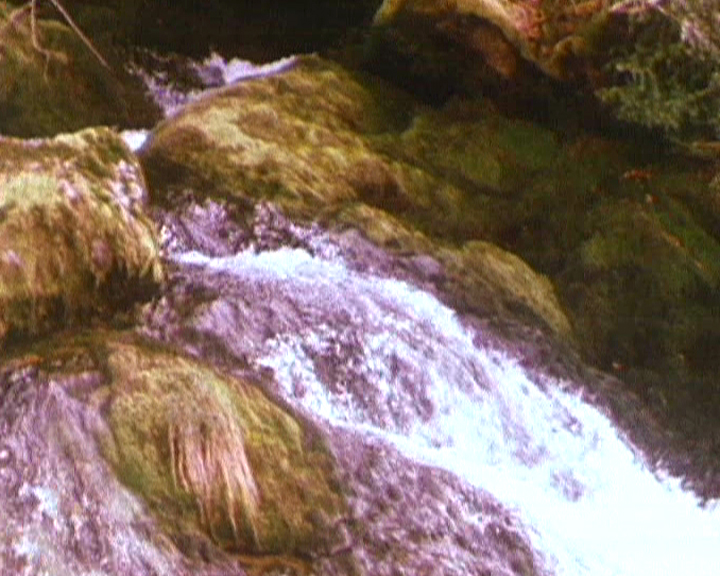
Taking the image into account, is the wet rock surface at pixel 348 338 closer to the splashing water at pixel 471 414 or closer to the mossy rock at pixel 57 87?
the splashing water at pixel 471 414

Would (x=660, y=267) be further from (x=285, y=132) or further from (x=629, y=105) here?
(x=285, y=132)

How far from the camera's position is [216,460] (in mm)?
3564

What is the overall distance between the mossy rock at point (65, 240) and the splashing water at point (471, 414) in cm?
38

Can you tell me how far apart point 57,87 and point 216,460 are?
2779mm

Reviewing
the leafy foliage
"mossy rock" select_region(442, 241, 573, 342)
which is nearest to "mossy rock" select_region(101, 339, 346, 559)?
"mossy rock" select_region(442, 241, 573, 342)

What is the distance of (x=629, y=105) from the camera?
621 cm

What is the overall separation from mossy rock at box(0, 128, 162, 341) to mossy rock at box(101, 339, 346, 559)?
1.09 ft

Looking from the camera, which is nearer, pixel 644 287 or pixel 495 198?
pixel 644 287

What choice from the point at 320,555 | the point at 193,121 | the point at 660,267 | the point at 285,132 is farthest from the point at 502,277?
the point at 320,555

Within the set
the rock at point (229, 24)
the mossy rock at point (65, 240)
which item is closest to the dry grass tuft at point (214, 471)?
the mossy rock at point (65, 240)

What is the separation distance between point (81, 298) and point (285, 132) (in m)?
1.84

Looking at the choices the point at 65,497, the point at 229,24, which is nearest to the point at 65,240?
the point at 65,497

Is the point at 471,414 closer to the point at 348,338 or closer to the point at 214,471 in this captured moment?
the point at 348,338

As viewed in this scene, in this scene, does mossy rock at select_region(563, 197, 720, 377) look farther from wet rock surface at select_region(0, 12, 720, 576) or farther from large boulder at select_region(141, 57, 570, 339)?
large boulder at select_region(141, 57, 570, 339)
